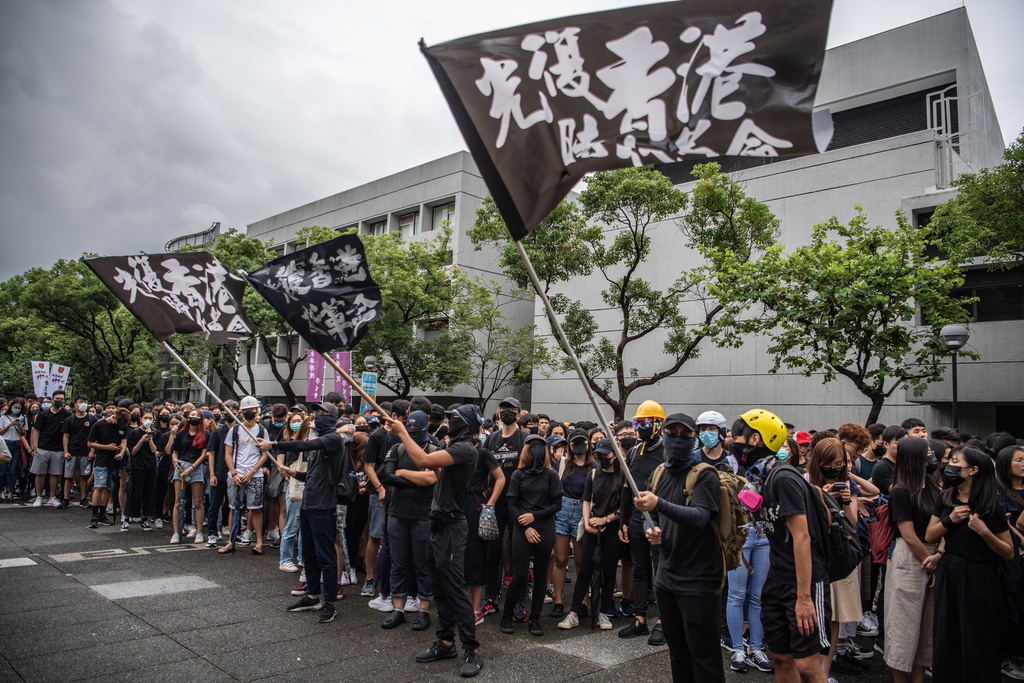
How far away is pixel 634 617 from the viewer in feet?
22.9

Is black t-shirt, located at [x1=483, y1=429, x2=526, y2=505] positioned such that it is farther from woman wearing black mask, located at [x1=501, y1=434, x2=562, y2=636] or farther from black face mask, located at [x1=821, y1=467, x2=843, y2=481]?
black face mask, located at [x1=821, y1=467, x2=843, y2=481]

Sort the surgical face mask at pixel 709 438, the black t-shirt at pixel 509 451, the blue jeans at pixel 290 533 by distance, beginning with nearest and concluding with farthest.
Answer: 1. the surgical face mask at pixel 709 438
2. the black t-shirt at pixel 509 451
3. the blue jeans at pixel 290 533

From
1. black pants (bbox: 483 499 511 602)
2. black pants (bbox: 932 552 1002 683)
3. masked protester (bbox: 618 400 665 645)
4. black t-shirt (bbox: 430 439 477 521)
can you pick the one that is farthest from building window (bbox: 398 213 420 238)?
black pants (bbox: 932 552 1002 683)

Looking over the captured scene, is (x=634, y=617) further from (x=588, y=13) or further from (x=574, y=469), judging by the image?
(x=588, y=13)

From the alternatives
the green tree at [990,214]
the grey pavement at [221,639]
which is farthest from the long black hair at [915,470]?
the green tree at [990,214]

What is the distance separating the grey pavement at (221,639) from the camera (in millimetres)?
5402

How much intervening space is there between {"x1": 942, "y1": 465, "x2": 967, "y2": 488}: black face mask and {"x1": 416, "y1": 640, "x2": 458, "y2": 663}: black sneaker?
4128mm

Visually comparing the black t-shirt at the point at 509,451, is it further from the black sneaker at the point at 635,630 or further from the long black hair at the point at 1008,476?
the long black hair at the point at 1008,476

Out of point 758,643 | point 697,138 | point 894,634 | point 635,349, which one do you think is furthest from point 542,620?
point 635,349

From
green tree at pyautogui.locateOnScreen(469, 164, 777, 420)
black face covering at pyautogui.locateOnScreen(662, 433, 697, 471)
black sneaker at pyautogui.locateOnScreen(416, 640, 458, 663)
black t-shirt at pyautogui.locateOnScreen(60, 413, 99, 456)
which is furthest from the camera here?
green tree at pyautogui.locateOnScreen(469, 164, 777, 420)

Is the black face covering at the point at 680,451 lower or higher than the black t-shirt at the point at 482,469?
higher

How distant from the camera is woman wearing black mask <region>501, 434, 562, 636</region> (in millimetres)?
6914

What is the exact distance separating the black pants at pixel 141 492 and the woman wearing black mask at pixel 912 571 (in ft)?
37.8

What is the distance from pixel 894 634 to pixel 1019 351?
16519mm
